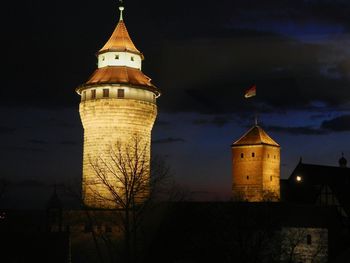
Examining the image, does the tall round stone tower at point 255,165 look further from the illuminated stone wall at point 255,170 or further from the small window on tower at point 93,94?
the small window on tower at point 93,94

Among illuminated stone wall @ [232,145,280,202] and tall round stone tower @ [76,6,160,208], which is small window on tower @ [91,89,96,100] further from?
illuminated stone wall @ [232,145,280,202]

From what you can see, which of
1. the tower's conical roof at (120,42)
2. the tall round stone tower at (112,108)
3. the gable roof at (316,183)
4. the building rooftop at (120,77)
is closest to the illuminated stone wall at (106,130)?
the tall round stone tower at (112,108)

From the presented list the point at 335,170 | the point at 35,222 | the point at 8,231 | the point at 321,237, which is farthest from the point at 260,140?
the point at 8,231

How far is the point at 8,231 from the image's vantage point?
3119 centimetres

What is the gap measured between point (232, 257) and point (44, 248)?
7509 millimetres

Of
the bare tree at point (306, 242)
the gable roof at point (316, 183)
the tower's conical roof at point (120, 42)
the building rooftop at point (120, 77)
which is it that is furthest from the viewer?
the gable roof at point (316, 183)

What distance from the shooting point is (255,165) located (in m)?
51.1

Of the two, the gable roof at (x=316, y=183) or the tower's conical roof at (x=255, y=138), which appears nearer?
the gable roof at (x=316, y=183)

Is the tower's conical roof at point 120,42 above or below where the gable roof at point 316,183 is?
above

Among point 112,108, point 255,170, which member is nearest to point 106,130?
point 112,108

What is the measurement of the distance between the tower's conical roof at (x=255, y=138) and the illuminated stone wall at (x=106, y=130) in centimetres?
1641

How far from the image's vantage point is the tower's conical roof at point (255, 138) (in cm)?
5188

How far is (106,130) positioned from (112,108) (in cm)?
110

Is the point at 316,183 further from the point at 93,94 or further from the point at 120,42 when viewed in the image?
the point at 93,94
